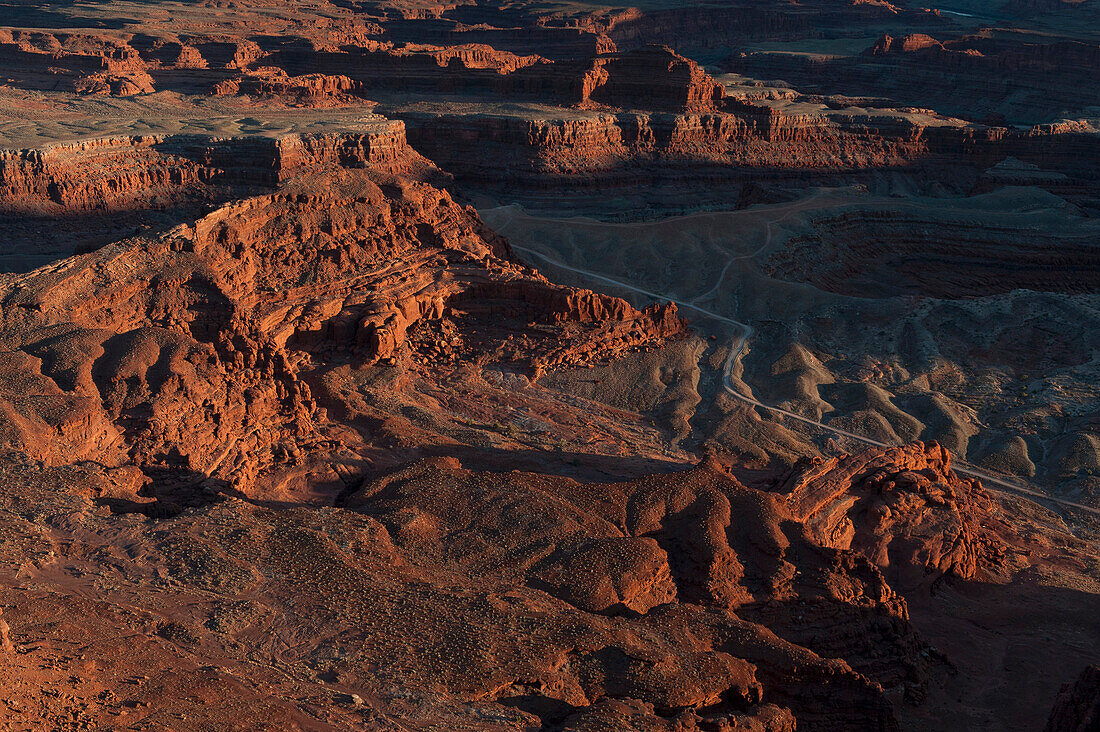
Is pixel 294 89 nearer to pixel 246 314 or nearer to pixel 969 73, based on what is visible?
pixel 246 314

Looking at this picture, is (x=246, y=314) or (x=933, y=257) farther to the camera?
(x=933, y=257)

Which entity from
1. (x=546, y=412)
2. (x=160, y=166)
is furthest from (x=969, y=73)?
(x=546, y=412)

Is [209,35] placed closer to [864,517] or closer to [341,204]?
[341,204]

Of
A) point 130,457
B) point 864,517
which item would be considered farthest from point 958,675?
point 130,457

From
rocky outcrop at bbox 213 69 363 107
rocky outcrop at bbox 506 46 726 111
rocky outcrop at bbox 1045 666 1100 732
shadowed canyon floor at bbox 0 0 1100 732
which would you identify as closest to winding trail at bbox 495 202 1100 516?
shadowed canyon floor at bbox 0 0 1100 732

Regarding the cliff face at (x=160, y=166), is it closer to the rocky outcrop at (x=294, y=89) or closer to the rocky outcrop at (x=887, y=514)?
the rocky outcrop at (x=294, y=89)

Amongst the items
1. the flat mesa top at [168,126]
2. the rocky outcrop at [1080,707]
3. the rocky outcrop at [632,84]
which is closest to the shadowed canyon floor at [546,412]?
the rocky outcrop at [1080,707]
